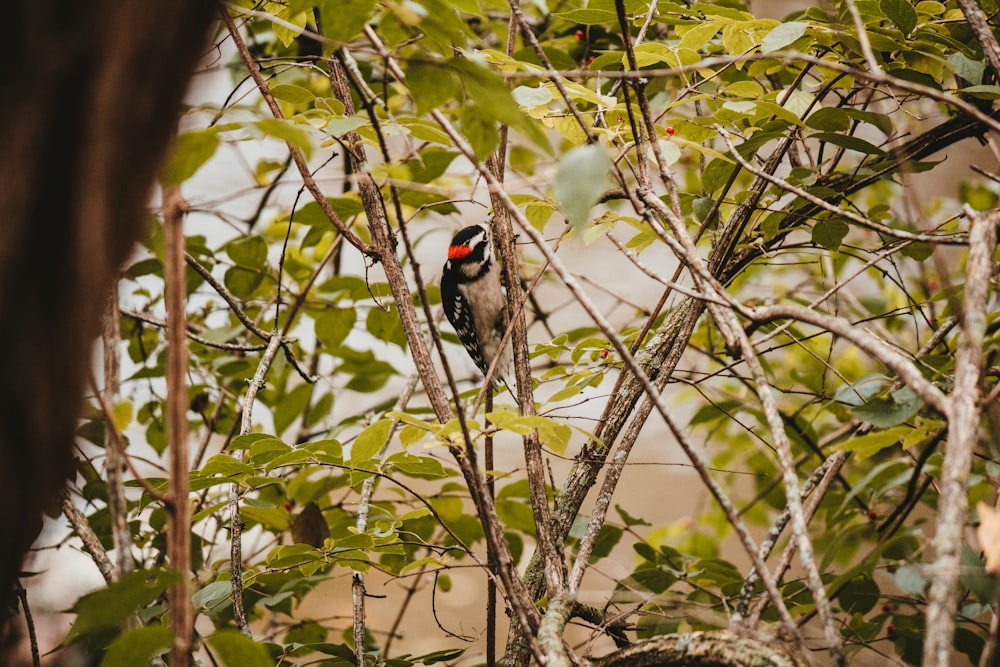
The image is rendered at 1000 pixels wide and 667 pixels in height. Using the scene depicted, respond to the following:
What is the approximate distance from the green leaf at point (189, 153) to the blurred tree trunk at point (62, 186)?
0.54ft

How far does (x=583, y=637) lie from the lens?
3.74m

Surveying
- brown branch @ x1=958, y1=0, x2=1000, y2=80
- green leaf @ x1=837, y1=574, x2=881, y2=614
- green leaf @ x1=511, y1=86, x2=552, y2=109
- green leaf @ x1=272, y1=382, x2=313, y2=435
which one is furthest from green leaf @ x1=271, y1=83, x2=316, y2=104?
green leaf @ x1=837, y1=574, x2=881, y2=614

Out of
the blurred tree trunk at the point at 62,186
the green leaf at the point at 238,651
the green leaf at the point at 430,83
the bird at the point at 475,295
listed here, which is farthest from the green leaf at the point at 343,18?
the bird at the point at 475,295

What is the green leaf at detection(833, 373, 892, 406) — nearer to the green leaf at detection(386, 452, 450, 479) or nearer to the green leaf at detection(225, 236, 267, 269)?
the green leaf at detection(386, 452, 450, 479)

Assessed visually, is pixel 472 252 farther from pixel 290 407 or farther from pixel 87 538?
pixel 87 538

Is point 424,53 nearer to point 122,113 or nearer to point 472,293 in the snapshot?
point 122,113

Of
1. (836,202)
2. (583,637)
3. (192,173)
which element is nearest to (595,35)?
(836,202)

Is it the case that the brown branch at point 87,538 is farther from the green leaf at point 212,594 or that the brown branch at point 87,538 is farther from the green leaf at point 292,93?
the green leaf at point 292,93

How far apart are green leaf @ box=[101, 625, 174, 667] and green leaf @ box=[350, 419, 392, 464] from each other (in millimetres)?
511

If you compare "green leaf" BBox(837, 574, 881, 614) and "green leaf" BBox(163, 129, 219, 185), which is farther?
"green leaf" BBox(837, 574, 881, 614)

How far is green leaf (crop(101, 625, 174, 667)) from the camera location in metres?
0.81

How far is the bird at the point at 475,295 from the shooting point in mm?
3303

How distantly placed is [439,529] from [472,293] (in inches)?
53.9

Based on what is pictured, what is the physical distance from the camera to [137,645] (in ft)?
2.65
